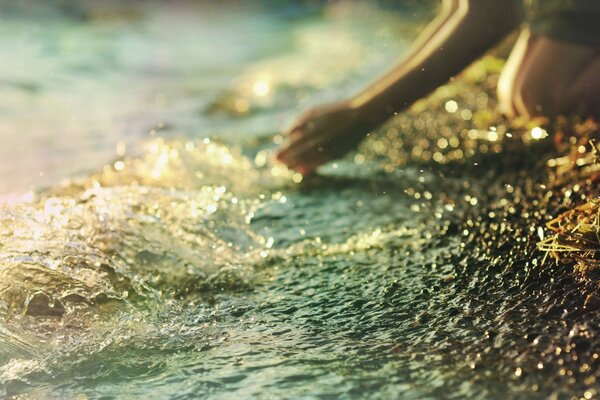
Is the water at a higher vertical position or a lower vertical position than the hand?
lower

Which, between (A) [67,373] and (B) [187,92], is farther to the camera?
(B) [187,92]

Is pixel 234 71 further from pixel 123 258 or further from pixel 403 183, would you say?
pixel 123 258

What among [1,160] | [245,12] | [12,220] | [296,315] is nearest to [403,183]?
[296,315]

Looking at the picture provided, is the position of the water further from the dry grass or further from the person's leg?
the person's leg

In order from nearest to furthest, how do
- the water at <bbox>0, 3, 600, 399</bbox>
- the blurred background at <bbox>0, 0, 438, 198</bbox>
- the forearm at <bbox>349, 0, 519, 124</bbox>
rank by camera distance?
1. the water at <bbox>0, 3, 600, 399</bbox>
2. the forearm at <bbox>349, 0, 519, 124</bbox>
3. the blurred background at <bbox>0, 0, 438, 198</bbox>

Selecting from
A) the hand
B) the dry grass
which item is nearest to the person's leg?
the hand

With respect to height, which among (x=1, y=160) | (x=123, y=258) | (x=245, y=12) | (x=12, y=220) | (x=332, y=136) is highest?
(x=245, y=12)

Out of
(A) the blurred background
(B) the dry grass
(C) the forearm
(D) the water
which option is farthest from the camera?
(A) the blurred background
